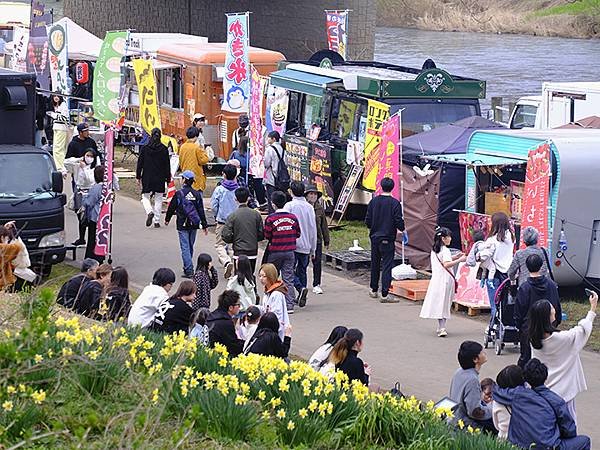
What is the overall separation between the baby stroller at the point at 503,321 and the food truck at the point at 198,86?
12.7 m

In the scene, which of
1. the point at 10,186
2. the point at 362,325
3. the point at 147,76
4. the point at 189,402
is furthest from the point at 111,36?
the point at 189,402

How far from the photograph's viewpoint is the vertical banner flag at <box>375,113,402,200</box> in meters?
16.6

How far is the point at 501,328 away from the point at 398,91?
7.40 m

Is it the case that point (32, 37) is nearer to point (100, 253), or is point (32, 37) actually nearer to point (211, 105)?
point (211, 105)

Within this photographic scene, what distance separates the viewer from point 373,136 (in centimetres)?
1861

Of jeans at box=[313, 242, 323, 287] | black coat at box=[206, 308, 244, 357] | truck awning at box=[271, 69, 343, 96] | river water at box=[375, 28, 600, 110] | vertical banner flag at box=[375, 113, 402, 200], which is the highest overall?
truck awning at box=[271, 69, 343, 96]

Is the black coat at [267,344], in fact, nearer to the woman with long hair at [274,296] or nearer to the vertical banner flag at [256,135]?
the woman with long hair at [274,296]

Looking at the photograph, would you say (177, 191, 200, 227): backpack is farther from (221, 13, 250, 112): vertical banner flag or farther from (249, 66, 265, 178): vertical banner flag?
(221, 13, 250, 112): vertical banner flag

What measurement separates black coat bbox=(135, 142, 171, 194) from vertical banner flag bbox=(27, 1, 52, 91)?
8.31m

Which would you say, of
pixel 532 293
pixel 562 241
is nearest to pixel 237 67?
pixel 562 241

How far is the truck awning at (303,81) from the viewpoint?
2058 centimetres

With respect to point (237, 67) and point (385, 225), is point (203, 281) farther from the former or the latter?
point (237, 67)

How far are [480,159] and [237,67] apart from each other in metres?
7.12

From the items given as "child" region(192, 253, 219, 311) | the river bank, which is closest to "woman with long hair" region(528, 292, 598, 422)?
"child" region(192, 253, 219, 311)
